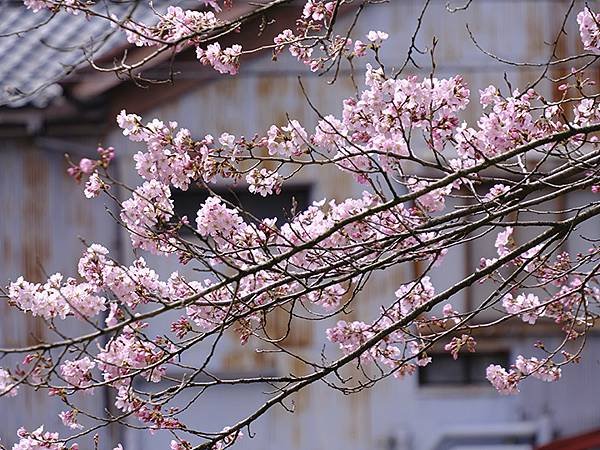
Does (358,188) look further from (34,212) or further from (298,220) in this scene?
(298,220)

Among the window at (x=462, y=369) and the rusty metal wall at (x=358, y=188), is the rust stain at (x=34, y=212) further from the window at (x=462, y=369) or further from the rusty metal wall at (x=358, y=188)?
the window at (x=462, y=369)

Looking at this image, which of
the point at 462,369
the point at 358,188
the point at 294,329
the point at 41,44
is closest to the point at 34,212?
the point at 41,44

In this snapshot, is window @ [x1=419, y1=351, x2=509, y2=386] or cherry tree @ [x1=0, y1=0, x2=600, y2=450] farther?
window @ [x1=419, y1=351, x2=509, y2=386]

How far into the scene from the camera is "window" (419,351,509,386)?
8.89 meters

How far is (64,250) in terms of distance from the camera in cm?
881

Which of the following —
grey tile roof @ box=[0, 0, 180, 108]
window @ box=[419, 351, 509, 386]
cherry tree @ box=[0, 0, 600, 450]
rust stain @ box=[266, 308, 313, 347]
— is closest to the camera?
cherry tree @ box=[0, 0, 600, 450]

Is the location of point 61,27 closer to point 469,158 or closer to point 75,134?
point 75,134

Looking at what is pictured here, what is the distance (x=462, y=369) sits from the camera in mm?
8914

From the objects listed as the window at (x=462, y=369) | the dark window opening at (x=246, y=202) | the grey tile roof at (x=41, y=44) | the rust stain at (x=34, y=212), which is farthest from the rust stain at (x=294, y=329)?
the grey tile roof at (x=41, y=44)

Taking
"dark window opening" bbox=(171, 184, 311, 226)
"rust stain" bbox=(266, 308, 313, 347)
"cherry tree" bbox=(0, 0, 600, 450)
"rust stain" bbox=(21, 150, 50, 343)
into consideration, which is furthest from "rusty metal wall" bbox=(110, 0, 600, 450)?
"cherry tree" bbox=(0, 0, 600, 450)

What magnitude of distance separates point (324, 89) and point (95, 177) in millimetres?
4896

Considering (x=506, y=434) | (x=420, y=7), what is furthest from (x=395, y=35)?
(x=506, y=434)

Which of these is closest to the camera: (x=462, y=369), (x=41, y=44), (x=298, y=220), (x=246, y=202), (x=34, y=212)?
(x=298, y=220)

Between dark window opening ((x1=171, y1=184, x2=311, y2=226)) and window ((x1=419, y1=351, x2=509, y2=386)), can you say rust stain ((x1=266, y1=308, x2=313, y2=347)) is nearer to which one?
dark window opening ((x1=171, y1=184, x2=311, y2=226))
